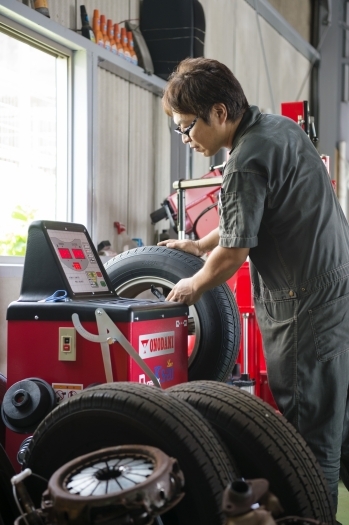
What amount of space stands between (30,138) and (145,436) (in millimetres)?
4224

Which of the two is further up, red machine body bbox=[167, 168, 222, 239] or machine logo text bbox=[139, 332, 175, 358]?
red machine body bbox=[167, 168, 222, 239]

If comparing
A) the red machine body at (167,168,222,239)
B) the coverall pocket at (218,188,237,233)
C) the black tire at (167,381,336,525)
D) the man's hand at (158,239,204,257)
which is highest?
the red machine body at (167,168,222,239)

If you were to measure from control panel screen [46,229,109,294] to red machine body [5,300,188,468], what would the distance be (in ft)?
0.55

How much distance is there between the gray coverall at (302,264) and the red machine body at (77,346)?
0.38 m

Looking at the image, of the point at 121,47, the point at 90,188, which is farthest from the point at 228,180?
the point at 121,47

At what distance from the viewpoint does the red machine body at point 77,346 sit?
2199 millimetres

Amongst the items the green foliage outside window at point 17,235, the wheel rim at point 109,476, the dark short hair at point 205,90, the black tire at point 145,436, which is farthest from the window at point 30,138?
the wheel rim at point 109,476

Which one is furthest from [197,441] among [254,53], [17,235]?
[254,53]

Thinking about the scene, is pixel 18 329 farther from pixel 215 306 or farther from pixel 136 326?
pixel 215 306

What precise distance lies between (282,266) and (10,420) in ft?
3.16

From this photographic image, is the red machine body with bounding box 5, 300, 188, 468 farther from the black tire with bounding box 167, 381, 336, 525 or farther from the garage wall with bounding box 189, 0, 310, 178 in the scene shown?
the garage wall with bounding box 189, 0, 310, 178

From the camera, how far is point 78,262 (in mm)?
2498

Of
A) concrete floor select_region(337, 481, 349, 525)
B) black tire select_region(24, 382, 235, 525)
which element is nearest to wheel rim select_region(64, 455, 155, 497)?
black tire select_region(24, 382, 235, 525)

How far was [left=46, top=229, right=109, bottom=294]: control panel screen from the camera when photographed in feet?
7.92
